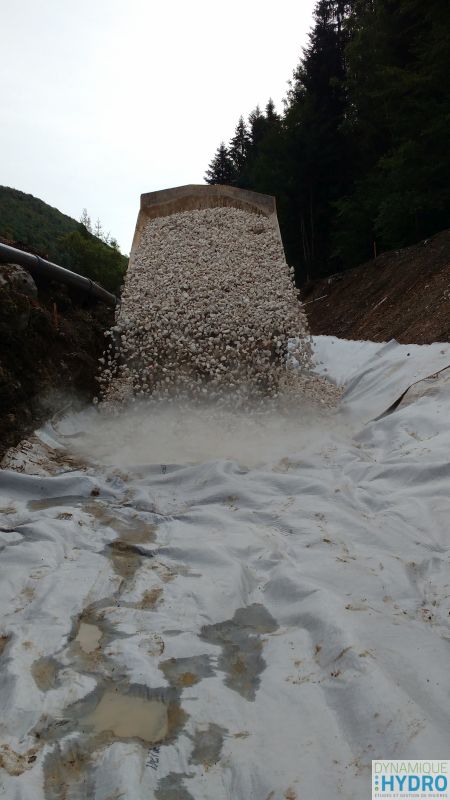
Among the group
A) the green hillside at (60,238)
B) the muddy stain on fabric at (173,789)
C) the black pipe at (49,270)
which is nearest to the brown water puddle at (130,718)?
the muddy stain on fabric at (173,789)

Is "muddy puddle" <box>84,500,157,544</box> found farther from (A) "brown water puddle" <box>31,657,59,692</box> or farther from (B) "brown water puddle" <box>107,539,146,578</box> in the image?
(A) "brown water puddle" <box>31,657,59,692</box>

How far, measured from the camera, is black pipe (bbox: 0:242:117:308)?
4146 millimetres

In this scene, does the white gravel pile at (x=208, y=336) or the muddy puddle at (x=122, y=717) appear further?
the white gravel pile at (x=208, y=336)

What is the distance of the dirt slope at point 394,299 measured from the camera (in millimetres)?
5891

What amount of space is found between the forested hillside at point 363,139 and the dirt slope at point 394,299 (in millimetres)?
990

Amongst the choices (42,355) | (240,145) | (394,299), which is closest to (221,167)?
(240,145)

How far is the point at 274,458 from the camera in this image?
353 cm

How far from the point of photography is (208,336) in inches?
172

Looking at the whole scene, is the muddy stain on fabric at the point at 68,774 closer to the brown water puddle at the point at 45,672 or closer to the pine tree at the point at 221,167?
the brown water puddle at the point at 45,672

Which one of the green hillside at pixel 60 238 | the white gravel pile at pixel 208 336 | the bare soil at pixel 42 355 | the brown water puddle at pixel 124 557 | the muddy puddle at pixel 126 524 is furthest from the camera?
the green hillside at pixel 60 238

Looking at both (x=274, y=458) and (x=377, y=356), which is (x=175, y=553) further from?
(x=377, y=356)

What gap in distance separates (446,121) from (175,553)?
8.67 meters

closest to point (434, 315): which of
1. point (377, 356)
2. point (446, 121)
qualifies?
point (377, 356)

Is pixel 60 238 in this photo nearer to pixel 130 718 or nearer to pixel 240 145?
pixel 240 145
